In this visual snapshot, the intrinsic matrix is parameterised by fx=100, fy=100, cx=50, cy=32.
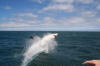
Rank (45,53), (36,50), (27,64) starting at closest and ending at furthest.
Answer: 1. (27,64)
2. (36,50)
3. (45,53)

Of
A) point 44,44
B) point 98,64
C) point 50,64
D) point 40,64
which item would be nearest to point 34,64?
point 40,64

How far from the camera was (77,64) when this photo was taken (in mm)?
25594

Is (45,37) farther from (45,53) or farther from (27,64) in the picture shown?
(27,64)

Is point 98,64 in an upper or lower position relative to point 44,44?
upper

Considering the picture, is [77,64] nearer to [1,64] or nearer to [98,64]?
[1,64]

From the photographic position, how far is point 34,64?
24.5m

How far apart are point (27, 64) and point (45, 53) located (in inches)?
436

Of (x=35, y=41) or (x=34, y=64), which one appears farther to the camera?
(x=35, y=41)

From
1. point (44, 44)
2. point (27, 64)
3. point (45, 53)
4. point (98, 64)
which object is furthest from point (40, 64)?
point (98, 64)

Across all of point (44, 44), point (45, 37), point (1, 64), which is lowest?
point (1, 64)

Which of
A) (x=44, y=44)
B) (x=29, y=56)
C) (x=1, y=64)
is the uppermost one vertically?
(x=44, y=44)

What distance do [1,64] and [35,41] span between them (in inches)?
426

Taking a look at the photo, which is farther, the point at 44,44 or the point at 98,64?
the point at 44,44

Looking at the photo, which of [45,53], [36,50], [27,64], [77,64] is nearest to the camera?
[27,64]
